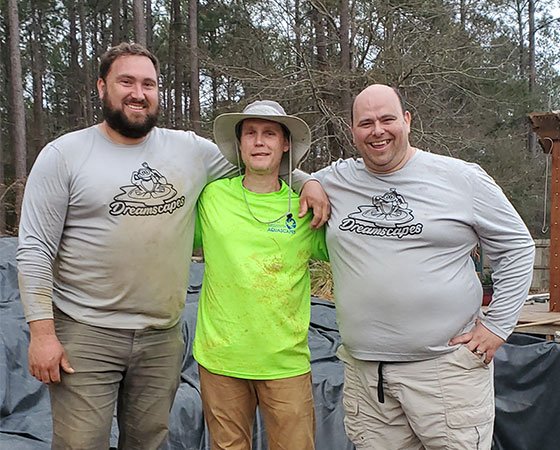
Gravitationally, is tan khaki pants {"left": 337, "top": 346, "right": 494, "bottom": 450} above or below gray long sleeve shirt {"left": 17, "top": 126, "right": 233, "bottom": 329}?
below

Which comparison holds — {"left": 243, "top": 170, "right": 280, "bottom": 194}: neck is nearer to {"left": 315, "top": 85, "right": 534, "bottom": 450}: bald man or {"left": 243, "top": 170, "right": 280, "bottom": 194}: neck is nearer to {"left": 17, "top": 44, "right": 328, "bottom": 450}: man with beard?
{"left": 17, "top": 44, "right": 328, "bottom": 450}: man with beard

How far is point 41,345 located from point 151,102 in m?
0.94

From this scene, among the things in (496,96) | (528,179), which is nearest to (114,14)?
(496,96)

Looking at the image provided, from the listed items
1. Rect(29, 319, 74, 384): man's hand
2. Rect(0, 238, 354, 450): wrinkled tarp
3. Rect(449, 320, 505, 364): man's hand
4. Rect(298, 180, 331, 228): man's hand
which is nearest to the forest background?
Rect(0, 238, 354, 450): wrinkled tarp

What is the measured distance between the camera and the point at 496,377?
439cm

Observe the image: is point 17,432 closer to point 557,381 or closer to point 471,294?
point 471,294

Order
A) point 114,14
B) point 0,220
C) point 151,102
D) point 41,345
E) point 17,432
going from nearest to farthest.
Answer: point 41,345, point 151,102, point 17,432, point 0,220, point 114,14

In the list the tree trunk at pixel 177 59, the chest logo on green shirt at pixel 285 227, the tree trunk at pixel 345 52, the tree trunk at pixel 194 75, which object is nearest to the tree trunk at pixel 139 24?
the tree trunk at pixel 194 75

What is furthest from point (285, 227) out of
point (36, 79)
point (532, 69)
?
point (532, 69)

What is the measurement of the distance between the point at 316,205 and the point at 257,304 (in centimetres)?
43

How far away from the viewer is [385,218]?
219 cm

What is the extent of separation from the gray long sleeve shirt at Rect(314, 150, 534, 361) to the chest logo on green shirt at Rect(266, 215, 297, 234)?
0.54 ft

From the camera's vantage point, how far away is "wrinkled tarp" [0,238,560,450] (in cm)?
359

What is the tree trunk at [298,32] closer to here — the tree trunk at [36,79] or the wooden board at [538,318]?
the wooden board at [538,318]
